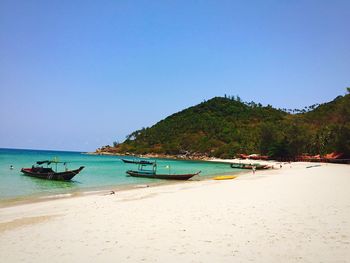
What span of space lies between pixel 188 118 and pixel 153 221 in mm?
152034

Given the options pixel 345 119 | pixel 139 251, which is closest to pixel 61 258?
pixel 139 251

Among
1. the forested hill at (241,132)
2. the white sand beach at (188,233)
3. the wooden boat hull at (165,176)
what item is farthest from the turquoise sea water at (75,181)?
the forested hill at (241,132)

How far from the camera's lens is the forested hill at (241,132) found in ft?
260

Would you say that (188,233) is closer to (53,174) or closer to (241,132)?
(53,174)

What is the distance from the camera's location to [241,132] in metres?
132

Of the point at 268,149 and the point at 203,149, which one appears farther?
the point at 203,149

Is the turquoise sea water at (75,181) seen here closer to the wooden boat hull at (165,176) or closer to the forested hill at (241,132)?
the wooden boat hull at (165,176)

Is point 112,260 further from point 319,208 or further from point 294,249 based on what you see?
point 319,208

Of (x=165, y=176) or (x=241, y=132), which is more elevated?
(x=241, y=132)

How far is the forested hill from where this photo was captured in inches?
3115

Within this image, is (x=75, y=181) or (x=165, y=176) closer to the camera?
(x=75, y=181)

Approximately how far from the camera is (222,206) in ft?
40.8

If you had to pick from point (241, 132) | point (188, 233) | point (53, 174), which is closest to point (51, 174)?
point (53, 174)

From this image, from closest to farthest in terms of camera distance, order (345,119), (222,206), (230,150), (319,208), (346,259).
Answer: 1. (346,259)
2. (319,208)
3. (222,206)
4. (345,119)
5. (230,150)
